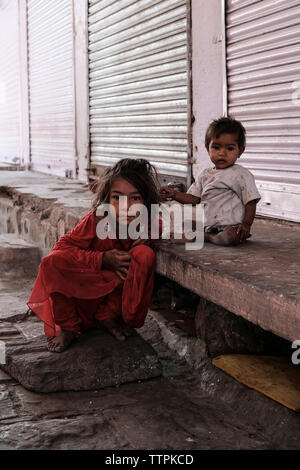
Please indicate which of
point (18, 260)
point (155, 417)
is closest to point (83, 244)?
point (155, 417)

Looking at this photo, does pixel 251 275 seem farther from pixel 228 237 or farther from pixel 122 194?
pixel 122 194

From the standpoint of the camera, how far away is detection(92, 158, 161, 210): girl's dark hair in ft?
10.6

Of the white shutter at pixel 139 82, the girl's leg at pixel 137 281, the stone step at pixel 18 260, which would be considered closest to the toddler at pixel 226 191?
the girl's leg at pixel 137 281

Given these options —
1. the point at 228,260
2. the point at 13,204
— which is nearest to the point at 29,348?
the point at 228,260

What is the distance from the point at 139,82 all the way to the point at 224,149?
12.7ft

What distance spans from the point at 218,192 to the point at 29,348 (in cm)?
142

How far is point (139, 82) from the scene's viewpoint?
6.96 m

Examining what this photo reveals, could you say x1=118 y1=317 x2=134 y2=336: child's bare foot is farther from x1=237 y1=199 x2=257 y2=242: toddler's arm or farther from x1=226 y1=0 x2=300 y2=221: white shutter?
x1=226 y1=0 x2=300 y2=221: white shutter

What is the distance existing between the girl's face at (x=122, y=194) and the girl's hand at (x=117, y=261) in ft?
0.69

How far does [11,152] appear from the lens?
47.9 feet

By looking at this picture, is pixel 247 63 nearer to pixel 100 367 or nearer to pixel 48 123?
pixel 100 367

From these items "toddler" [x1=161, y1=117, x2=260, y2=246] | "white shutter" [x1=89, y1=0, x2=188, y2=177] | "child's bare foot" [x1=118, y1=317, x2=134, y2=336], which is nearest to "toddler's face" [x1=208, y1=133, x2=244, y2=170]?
"toddler" [x1=161, y1=117, x2=260, y2=246]

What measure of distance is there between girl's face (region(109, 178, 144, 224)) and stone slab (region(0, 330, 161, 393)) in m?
0.70

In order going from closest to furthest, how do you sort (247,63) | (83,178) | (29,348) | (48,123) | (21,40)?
(29,348), (247,63), (83,178), (48,123), (21,40)
